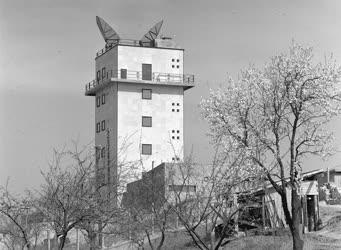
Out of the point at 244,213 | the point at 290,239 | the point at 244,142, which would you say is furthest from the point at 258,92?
the point at 244,213

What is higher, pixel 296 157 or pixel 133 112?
pixel 133 112

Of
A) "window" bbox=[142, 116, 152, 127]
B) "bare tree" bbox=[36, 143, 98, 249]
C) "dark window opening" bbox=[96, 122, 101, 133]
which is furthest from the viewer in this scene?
"dark window opening" bbox=[96, 122, 101, 133]

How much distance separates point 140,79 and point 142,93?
1.67m

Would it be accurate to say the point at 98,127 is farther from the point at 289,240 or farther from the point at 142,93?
the point at 289,240

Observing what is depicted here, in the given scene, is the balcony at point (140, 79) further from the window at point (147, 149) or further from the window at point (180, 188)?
the window at point (180, 188)

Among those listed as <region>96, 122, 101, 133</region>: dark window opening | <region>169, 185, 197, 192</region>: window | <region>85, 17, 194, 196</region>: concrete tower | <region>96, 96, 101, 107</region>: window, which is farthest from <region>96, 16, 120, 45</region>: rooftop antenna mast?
<region>169, 185, 197, 192</region>: window

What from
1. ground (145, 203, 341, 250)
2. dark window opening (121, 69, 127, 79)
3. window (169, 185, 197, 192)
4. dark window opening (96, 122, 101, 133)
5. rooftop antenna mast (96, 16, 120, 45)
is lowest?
ground (145, 203, 341, 250)

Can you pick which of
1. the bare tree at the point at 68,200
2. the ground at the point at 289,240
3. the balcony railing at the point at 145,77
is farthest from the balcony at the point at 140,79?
the bare tree at the point at 68,200

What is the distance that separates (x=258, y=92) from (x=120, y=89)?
51.1 m

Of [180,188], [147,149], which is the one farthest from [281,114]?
[147,149]

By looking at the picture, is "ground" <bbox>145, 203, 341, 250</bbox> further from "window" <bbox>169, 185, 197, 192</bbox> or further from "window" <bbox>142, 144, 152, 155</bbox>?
"window" <bbox>142, 144, 152, 155</bbox>

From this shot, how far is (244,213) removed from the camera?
4628cm

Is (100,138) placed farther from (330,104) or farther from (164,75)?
(330,104)

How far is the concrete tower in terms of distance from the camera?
85.7 metres
